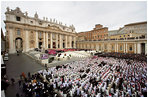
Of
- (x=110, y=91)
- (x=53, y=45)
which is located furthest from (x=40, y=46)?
(x=110, y=91)

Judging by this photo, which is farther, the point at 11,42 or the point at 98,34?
the point at 98,34

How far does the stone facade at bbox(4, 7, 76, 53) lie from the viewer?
75.3 ft

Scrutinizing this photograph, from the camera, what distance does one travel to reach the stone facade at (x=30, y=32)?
903 inches

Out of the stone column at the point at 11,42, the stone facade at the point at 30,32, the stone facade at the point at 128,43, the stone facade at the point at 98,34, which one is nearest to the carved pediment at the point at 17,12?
the stone facade at the point at 30,32

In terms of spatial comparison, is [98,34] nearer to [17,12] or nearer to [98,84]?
[17,12]

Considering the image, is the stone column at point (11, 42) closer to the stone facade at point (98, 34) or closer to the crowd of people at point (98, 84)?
the crowd of people at point (98, 84)

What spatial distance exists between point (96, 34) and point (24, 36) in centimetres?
3582

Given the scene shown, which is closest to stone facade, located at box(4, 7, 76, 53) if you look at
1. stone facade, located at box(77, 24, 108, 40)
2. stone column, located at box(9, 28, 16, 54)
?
stone column, located at box(9, 28, 16, 54)

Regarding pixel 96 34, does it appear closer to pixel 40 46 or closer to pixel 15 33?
pixel 40 46

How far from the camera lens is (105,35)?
3812cm

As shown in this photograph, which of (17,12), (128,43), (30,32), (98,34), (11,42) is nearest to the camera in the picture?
(11,42)

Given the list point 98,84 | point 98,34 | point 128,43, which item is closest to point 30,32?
→ point 98,84

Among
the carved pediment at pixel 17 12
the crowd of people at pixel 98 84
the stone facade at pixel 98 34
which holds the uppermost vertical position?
the carved pediment at pixel 17 12

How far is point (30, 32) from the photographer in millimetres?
27188
